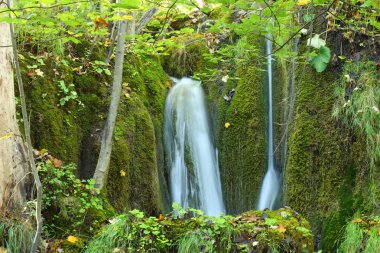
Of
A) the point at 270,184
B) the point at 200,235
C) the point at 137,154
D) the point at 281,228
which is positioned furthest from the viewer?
the point at 270,184

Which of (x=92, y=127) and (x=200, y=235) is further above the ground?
(x=92, y=127)

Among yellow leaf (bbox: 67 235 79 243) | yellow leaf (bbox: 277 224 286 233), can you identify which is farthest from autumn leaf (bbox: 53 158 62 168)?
yellow leaf (bbox: 277 224 286 233)

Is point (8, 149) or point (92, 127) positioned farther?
point (92, 127)

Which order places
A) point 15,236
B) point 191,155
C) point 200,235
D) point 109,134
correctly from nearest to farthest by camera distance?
point 15,236, point 200,235, point 109,134, point 191,155

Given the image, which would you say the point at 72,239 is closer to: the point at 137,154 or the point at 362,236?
the point at 137,154

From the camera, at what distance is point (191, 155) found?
6664 mm

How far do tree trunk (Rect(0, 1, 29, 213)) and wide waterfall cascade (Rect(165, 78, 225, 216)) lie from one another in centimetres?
268

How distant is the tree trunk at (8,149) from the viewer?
3.89 metres

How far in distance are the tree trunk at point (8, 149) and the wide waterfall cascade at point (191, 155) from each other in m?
2.68

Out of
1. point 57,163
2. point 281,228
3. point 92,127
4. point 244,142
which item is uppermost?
point 92,127

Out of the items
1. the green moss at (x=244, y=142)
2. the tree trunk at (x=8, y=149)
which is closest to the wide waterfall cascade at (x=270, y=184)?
the green moss at (x=244, y=142)

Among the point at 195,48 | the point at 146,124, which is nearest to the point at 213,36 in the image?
the point at 195,48

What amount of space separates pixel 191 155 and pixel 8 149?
3187mm

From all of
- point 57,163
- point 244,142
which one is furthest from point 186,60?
point 57,163
